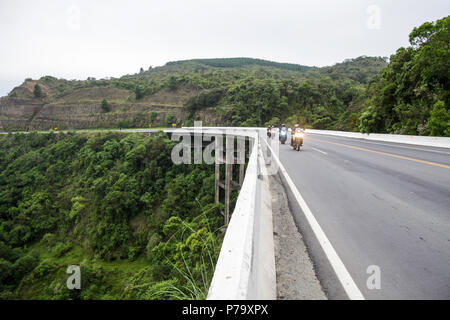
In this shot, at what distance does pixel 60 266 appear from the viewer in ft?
70.0

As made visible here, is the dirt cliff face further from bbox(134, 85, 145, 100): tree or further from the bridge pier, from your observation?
the bridge pier

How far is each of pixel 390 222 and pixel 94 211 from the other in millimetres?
33126

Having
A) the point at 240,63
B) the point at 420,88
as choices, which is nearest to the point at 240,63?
the point at 240,63

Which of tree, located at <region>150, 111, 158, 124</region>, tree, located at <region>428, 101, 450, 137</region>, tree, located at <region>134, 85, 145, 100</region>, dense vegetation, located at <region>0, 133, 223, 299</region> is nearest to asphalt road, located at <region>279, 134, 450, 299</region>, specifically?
tree, located at <region>428, 101, 450, 137</region>

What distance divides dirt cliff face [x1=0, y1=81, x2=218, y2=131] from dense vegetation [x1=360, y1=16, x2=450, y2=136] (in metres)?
38.8

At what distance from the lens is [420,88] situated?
18031 mm

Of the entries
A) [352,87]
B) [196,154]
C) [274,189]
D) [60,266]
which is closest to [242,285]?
[274,189]

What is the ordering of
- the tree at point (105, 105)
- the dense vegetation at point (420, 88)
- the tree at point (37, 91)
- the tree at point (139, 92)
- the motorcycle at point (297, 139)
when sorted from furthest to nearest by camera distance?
1. the tree at point (37, 91)
2. the tree at point (139, 92)
3. the tree at point (105, 105)
4. the dense vegetation at point (420, 88)
5. the motorcycle at point (297, 139)

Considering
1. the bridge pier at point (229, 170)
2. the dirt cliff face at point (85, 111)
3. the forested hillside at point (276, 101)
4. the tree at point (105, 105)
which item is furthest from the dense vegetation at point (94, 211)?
the tree at point (105, 105)

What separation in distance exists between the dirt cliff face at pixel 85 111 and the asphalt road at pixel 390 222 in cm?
5034

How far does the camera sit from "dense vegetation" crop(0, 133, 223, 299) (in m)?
18.4

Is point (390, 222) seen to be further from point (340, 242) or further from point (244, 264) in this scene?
point (244, 264)

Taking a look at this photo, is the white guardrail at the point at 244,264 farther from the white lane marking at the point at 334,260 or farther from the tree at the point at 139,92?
the tree at the point at 139,92

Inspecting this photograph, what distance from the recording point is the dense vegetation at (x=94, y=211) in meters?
18.4
